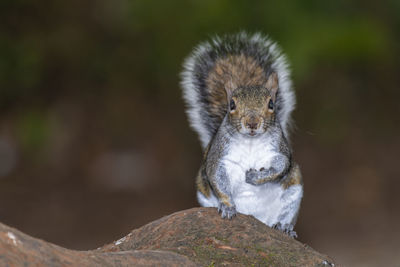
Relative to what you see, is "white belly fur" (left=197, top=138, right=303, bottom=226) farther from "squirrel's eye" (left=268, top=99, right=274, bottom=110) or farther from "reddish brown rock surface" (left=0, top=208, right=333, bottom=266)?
"reddish brown rock surface" (left=0, top=208, right=333, bottom=266)

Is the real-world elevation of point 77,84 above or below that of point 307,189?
above

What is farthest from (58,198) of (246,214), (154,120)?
(246,214)

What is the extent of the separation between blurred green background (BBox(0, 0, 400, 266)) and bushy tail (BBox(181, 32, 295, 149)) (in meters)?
3.48

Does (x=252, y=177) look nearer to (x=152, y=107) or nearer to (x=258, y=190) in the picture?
(x=258, y=190)

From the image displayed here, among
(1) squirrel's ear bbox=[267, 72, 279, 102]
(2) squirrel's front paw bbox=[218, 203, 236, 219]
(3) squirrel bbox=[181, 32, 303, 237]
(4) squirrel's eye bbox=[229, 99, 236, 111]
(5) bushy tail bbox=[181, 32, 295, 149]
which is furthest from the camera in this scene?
(5) bushy tail bbox=[181, 32, 295, 149]

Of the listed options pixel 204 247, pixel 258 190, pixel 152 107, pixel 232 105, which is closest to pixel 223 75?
pixel 232 105

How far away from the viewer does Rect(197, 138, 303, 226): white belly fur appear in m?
4.12

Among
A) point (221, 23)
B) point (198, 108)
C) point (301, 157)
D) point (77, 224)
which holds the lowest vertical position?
point (77, 224)

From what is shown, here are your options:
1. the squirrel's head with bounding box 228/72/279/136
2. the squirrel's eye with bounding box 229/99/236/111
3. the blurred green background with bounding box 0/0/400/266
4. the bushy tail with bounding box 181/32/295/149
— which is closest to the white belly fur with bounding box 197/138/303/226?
the squirrel's head with bounding box 228/72/279/136

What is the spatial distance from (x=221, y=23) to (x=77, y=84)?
228 cm

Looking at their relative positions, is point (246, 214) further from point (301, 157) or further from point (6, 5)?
point (6, 5)

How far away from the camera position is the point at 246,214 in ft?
13.5

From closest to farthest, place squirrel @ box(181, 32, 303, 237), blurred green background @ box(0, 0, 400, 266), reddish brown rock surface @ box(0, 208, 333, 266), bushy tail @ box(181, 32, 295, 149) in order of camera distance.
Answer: reddish brown rock surface @ box(0, 208, 333, 266) → squirrel @ box(181, 32, 303, 237) → bushy tail @ box(181, 32, 295, 149) → blurred green background @ box(0, 0, 400, 266)

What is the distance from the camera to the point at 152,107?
32.3 feet
